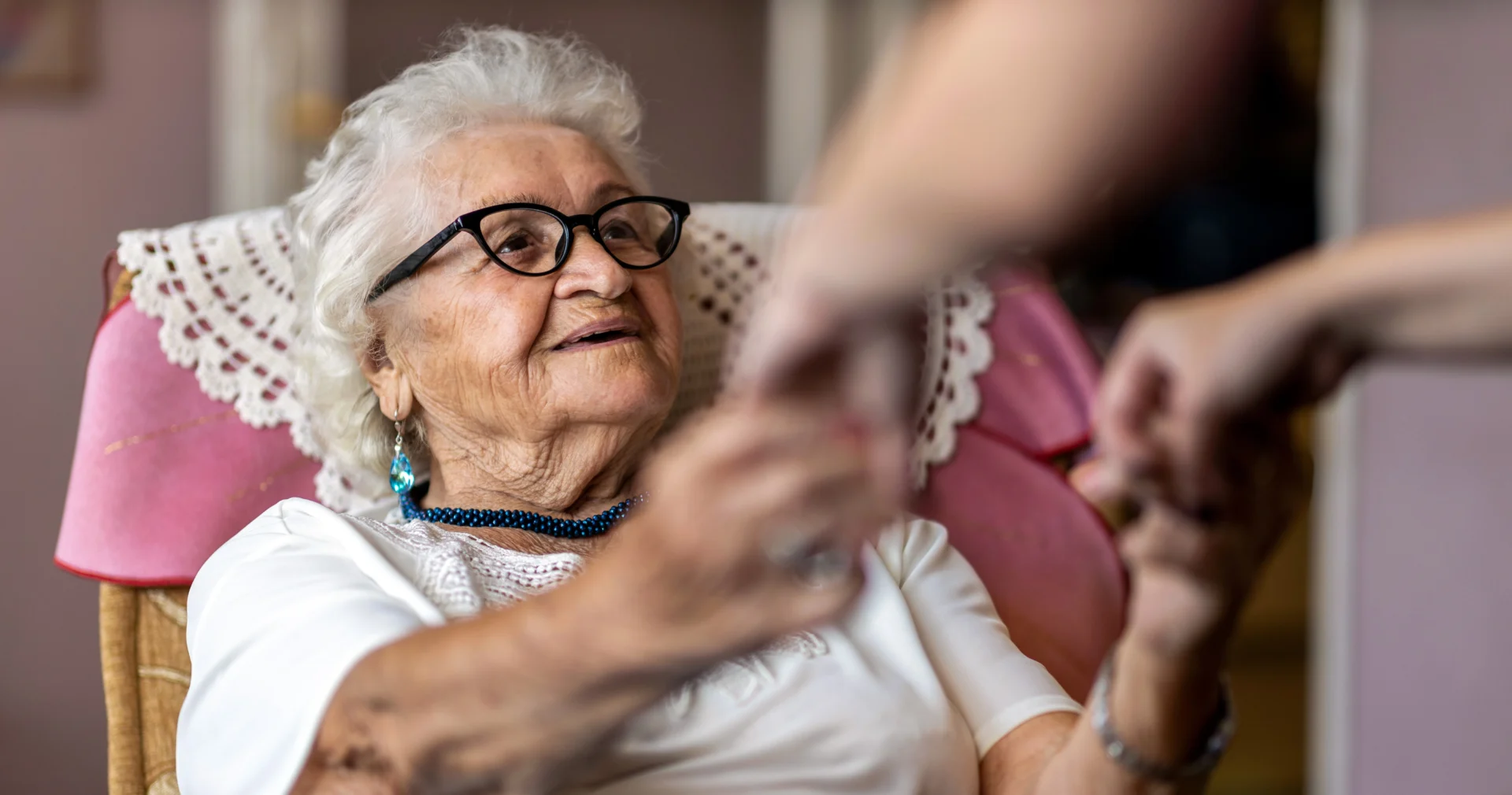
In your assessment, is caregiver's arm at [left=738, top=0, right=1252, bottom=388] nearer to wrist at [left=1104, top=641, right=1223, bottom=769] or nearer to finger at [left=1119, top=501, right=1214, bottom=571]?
finger at [left=1119, top=501, right=1214, bottom=571]

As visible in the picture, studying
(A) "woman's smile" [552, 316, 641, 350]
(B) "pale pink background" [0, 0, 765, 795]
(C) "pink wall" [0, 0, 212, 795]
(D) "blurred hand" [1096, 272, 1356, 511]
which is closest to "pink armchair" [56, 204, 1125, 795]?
(A) "woman's smile" [552, 316, 641, 350]

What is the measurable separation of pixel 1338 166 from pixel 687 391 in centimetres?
149

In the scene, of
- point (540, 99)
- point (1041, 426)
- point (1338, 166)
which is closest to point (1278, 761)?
point (1338, 166)

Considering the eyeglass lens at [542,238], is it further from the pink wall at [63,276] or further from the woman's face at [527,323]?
the pink wall at [63,276]

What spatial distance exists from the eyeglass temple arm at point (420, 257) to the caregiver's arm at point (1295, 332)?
0.74 m

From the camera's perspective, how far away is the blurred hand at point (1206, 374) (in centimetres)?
55

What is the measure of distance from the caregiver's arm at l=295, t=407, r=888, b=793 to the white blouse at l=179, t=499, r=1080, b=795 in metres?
0.10

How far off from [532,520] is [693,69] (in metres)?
2.15

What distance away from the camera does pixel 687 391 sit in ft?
4.58

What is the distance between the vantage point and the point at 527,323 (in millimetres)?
1143

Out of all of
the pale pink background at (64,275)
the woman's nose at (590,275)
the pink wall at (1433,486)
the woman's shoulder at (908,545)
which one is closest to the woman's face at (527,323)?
the woman's nose at (590,275)

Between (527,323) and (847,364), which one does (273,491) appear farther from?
(847,364)

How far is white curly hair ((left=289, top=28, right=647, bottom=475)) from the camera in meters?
1.22

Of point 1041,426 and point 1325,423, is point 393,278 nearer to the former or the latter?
point 1041,426
